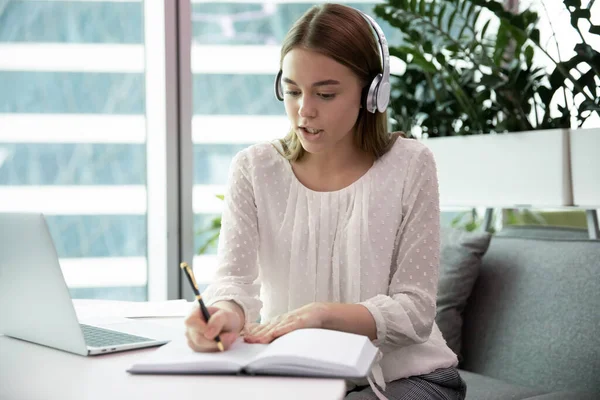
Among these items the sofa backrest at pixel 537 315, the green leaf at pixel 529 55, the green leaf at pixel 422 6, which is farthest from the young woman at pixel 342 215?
the green leaf at pixel 422 6

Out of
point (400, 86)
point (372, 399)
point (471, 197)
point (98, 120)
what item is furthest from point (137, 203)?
point (372, 399)

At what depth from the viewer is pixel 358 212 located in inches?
68.9

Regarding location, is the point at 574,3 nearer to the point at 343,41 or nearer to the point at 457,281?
the point at 457,281

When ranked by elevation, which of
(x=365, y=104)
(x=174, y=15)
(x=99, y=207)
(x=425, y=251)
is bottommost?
(x=99, y=207)

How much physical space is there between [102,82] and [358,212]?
89.5 inches

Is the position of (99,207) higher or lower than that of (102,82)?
lower

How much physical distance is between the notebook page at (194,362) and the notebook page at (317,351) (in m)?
0.04

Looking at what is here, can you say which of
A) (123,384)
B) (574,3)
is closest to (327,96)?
(123,384)

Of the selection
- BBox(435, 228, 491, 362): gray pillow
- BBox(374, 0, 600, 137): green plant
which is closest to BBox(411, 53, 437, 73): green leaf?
BBox(374, 0, 600, 137): green plant

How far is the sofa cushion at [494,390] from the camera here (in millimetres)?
2145

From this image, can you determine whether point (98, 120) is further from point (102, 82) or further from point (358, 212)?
point (358, 212)

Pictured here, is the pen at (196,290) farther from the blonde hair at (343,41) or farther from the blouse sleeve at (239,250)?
the blonde hair at (343,41)

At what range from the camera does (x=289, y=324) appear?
140 centimetres

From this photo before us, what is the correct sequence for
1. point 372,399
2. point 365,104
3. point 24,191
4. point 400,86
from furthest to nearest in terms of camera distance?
point 24,191 → point 400,86 → point 365,104 → point 372,399
